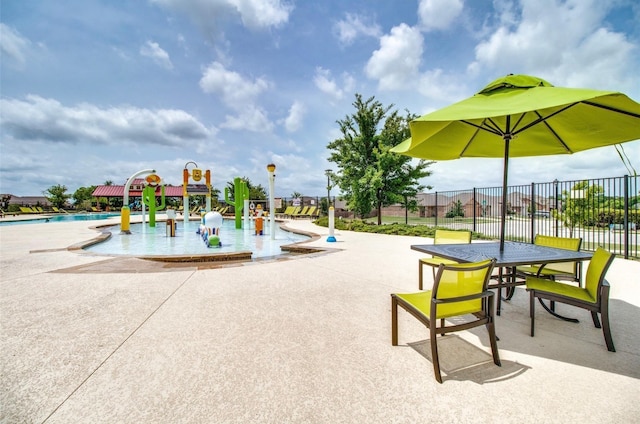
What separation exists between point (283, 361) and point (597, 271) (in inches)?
121

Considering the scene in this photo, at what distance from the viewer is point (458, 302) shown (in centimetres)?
229

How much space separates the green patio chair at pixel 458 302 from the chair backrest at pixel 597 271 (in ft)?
3.86

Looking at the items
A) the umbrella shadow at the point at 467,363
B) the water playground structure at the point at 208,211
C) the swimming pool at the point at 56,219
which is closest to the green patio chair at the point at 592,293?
the umbrella shadow at the point at 467,363

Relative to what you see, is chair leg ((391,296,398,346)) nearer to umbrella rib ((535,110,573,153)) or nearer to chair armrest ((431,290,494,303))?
chair armrest ((431,290,494,303))

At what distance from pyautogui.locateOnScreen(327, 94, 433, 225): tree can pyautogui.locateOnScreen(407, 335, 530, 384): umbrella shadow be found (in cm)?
1199

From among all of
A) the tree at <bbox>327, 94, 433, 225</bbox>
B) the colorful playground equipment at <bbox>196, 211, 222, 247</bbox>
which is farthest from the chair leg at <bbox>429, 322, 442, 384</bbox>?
the tree at <bbox>327, 94, 433, 225</bbox>

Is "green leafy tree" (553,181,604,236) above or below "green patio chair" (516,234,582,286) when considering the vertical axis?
above

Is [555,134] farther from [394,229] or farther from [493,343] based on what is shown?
[394,229]

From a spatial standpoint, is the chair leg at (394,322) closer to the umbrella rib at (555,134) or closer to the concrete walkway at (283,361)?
the concrete walkway at (283,361)

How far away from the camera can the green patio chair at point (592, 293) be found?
2500mm

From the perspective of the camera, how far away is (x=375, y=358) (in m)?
2.36

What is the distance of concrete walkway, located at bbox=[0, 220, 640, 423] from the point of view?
1746mm

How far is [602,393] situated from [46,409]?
12.1 ft

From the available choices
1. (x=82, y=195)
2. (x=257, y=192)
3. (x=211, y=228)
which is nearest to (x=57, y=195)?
(x=82, y=195)
